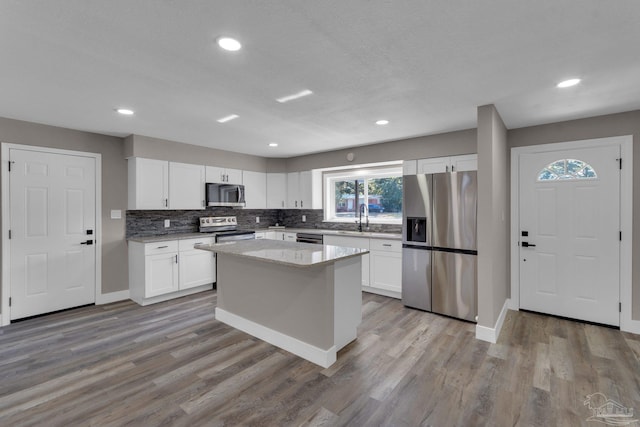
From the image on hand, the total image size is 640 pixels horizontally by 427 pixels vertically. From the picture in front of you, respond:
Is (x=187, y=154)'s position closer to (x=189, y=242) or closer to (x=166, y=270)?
(x=189, y=242)

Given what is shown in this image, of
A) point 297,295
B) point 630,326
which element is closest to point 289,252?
point 297,295

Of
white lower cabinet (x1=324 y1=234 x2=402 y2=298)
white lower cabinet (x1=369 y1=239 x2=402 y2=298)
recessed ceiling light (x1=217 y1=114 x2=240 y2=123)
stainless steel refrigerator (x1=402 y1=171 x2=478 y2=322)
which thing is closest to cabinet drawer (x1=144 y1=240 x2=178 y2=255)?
recessed ceiling light (x1=217 y1=114 x2=240 y2=123)

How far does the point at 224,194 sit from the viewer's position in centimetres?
507

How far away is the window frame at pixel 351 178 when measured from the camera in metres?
4.94

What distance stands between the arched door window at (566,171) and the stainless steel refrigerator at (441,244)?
1.05m

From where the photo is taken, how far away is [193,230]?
4988 mm

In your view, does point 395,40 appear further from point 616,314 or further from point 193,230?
point 193,230

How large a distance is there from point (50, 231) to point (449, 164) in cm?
518

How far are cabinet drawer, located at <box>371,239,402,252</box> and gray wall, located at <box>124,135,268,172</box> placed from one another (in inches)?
108

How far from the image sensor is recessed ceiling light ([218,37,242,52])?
5.72ft

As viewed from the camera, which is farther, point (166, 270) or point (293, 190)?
point (293, 190)

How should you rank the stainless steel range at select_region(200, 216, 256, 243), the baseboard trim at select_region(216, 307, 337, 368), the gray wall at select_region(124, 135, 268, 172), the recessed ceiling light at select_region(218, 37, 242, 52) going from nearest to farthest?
the recessed ceiling light at select_region(218, 37, 242, 52), the baseboard trim at select_region(216, 307, 337, 368), the gray wall at select_region(124, 135, 268, 172), the stainless steel range at select_region(200, 216, 256, 243)

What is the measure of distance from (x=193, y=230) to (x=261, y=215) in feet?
4.93

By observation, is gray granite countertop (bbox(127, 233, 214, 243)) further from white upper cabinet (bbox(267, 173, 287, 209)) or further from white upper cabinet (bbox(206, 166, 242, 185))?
white upper cabinet (bbox(267, 173, 287, 209))
